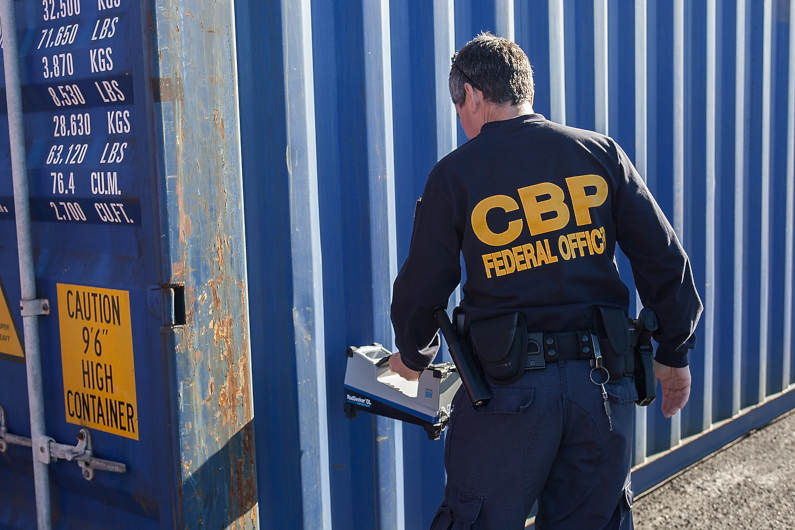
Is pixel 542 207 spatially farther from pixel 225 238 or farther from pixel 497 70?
pixel 225 238

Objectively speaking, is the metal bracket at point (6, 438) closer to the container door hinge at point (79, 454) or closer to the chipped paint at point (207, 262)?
the container door hinge at point (79, 454)

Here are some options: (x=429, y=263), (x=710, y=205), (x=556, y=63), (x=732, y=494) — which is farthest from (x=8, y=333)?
(x=710, y=205)

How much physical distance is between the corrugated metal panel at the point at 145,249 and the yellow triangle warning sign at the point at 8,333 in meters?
0.15

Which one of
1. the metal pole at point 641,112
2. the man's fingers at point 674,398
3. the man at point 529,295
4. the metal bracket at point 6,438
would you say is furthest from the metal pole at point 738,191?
the metal bracket at point 6,438

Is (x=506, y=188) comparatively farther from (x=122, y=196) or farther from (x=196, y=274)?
(x=122, y=196)

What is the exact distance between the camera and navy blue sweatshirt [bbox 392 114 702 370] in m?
2.09

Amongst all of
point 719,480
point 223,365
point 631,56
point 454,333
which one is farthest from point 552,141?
point 719,480

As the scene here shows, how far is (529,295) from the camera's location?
6.86 feet

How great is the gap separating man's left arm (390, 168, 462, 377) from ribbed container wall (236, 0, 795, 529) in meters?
0.43

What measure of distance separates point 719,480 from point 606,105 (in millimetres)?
2034

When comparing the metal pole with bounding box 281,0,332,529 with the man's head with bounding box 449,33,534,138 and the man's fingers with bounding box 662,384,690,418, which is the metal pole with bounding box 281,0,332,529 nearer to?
the man's head with bounding box 449,33,534,138

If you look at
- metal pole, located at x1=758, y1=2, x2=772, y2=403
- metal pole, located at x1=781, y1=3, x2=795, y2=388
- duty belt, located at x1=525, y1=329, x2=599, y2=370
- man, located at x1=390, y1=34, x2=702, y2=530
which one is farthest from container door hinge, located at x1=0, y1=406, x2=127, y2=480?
metal pole, located at x1=781, y1=3, x2=795, y2=388

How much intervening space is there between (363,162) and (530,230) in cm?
79

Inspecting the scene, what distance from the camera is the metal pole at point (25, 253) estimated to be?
2.23 m
